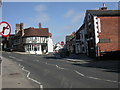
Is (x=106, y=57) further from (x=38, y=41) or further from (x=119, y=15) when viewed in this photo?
(x=38, y=41)

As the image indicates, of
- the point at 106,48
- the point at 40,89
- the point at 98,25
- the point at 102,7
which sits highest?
the point at 102,7

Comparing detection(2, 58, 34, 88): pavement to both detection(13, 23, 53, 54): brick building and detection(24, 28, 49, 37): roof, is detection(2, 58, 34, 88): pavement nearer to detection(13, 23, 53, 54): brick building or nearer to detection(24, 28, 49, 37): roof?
detection(13, 23, 53, 54): brick building

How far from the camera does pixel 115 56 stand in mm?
31609

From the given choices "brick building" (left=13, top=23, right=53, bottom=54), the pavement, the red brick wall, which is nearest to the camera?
the pavement

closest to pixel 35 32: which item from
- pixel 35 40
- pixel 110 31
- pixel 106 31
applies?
pixel 35 40

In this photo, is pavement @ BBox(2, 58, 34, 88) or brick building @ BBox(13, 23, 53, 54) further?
brick building @ BBox(13, 23, 53, 54)

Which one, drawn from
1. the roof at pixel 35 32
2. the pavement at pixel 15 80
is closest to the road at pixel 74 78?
the pavement at pixel 15 80

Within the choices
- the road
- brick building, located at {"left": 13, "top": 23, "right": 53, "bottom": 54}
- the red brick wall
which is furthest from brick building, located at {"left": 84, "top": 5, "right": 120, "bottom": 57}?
brick building, located at {"left": 13, "top": 23, "right": 53, "bottom": 54}

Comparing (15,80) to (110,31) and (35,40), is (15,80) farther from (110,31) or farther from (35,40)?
(35,40)

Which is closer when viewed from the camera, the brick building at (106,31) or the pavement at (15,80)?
the pavement at (15,80)

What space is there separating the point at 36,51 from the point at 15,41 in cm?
1756

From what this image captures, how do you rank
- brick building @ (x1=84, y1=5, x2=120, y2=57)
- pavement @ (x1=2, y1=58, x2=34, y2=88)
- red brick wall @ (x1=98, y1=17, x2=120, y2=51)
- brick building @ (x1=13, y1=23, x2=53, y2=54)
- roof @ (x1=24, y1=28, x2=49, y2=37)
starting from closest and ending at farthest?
pavement @ (x1=2, y1=58, x2=34, y2=88), brick building @ (x1=84, y1=5, x2=120, y2=57), red brick wall @ (x1=98, y1=17, x2=120, y2=51), brick building @ (x1=13, y1=23, x2=53, y2=54), roof @ (x1=24, y1=28, x2=49, y2=37)

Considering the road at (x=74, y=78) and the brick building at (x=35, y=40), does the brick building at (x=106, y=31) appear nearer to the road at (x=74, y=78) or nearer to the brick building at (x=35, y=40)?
the road at (x=74, y=78)

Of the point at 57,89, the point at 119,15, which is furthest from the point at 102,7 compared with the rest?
the point at 57,89
